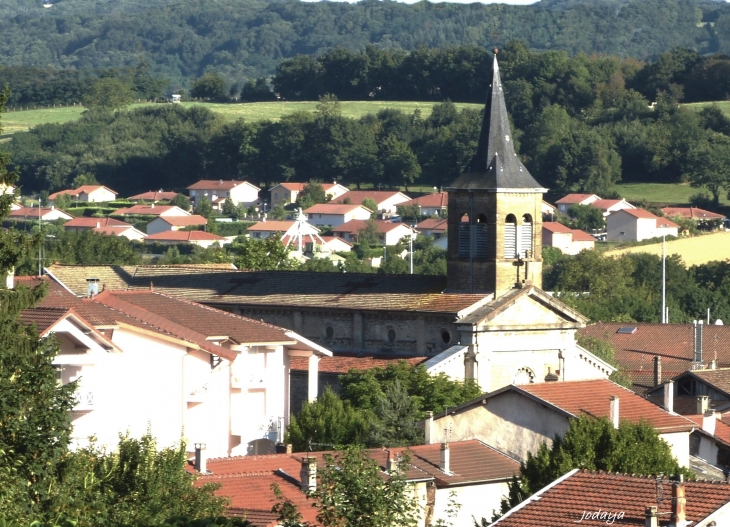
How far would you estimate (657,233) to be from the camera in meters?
118

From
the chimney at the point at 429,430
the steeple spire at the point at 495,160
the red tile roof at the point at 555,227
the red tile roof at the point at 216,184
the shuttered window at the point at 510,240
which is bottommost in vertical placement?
the chimney at the point at 429,430

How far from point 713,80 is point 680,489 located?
153858 mm

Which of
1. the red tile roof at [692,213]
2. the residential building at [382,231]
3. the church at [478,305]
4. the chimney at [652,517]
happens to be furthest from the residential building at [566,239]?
the chimney at [652,517]

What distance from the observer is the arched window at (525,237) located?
4281 cm

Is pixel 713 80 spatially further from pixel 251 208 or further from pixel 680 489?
pixel 680 489

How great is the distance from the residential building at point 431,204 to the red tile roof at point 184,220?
1571cm

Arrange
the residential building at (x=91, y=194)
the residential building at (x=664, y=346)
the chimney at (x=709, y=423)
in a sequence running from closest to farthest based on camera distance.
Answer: the chimney at (x=709, y=423) → the residential building at (x=664, y=346) → the residential building at (x=91, y=194)

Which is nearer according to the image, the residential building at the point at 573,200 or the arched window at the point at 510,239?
the arched window at the point at 510,239

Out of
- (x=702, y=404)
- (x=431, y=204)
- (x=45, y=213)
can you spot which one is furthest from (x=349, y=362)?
(x=431, y=204)

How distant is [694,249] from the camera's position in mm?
102188

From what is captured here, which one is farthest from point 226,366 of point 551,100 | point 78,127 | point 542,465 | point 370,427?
point 78,127

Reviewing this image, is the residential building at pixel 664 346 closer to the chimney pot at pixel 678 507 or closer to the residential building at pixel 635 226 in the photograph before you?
the chimney pot at pixel 678 507

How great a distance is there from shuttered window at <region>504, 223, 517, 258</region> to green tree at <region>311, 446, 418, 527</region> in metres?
22.8

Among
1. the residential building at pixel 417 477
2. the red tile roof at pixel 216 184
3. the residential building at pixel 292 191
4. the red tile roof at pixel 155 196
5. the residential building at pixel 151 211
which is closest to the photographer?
the residential building at pixel 417 477
